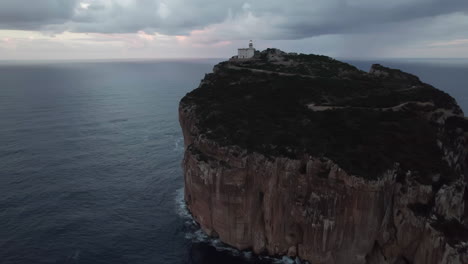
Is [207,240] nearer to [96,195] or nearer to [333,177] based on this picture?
[333,177]

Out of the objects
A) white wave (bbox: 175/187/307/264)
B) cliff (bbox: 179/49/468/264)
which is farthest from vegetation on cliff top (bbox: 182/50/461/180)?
white wave (bbox: 175/187/307/264)

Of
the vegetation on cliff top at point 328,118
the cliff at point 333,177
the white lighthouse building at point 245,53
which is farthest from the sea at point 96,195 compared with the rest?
the white lighthouse building at point 245,53

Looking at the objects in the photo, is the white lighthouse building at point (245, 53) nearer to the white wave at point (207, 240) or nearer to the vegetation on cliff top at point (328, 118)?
the vegetation on cliff top at point (328, 118)

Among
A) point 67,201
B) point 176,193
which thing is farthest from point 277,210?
point 67,201

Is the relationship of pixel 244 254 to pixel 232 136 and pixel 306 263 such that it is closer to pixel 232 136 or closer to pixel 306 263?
pixel 306 263

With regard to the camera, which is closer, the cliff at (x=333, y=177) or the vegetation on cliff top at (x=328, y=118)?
the cliff at (x=333, y=177)

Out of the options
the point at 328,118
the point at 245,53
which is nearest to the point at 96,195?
the point at 328,118
